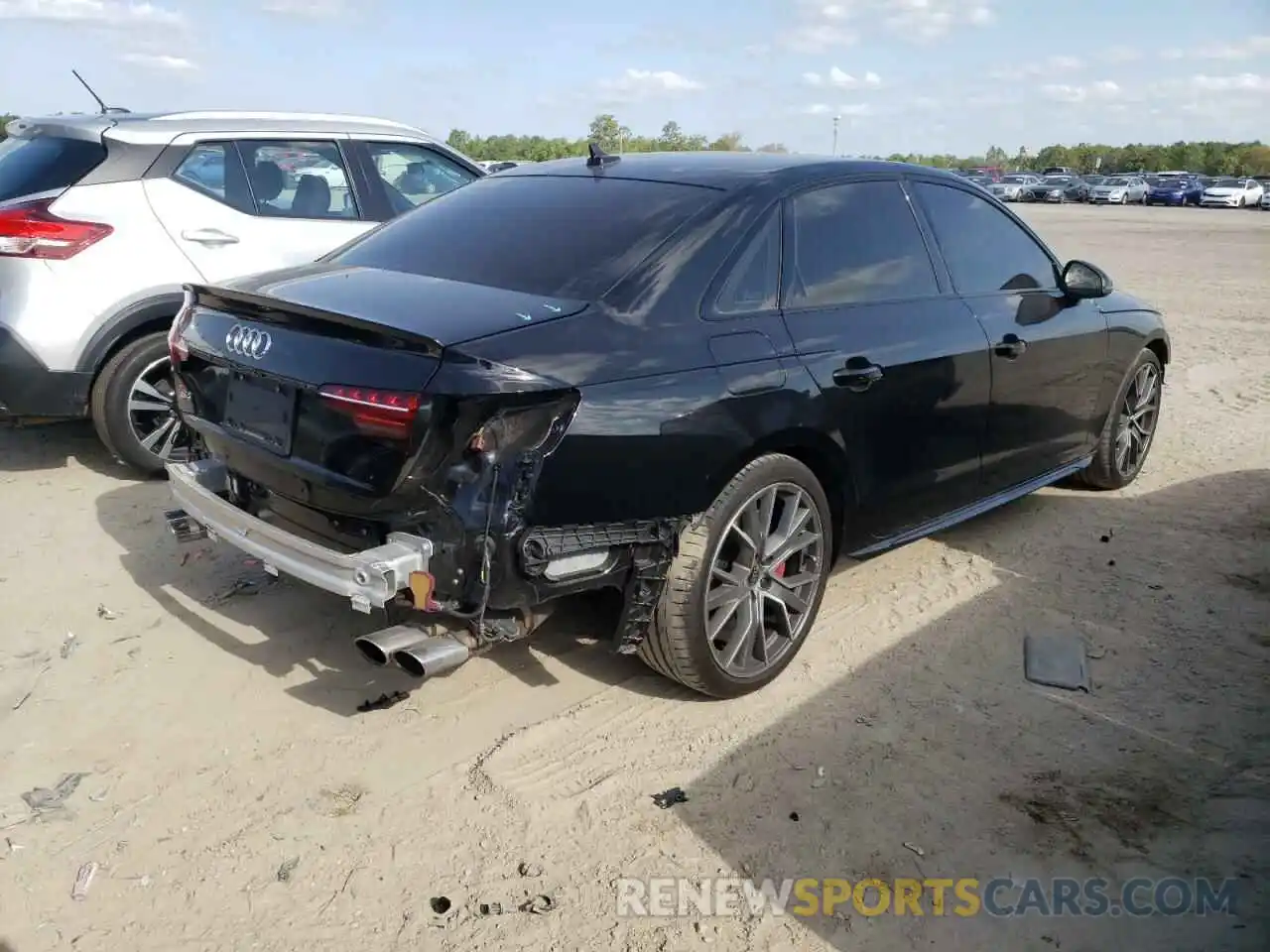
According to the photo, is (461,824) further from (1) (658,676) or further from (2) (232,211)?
(2) (232,211)

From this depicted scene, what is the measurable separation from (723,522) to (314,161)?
425cm

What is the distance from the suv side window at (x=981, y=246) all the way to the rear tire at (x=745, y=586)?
1426 millimetres

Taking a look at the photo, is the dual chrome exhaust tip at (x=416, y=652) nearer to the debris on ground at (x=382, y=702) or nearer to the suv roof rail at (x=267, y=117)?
the debris on ground at (x=382, y=702)

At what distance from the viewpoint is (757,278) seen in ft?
11.3

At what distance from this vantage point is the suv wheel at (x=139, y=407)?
17.2 ft

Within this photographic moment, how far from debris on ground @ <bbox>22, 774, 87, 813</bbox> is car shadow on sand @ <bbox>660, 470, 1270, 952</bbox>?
170 centimetres

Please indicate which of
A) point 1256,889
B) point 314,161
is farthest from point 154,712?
point 314,161

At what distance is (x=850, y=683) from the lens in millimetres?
3664

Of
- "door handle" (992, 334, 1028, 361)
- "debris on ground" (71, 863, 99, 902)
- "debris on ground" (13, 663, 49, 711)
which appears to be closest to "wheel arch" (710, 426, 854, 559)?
"door handle" (992, 334, 1028, 361)

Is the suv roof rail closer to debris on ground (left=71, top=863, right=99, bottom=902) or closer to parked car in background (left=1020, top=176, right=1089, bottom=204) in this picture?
debris on ground (left=71, top=863, right=99, bottom=902)

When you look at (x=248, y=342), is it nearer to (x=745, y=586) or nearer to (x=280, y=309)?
(x=280, y=309)

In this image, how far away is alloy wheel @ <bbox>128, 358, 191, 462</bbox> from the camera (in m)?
5.31

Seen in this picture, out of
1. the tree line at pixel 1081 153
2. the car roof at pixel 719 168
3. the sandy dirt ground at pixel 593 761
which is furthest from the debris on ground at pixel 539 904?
the tree line at pixel 1081 153

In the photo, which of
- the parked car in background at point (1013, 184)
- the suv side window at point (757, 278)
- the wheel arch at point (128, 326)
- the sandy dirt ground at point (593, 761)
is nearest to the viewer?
the sandy dirt ground at point (593, 761)
